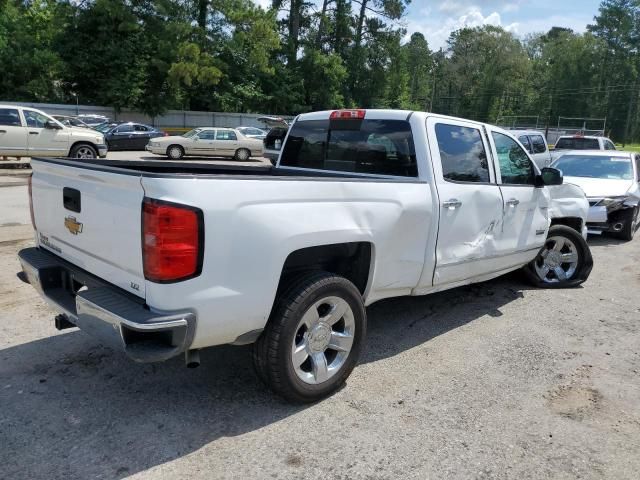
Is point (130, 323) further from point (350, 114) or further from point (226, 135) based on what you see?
point (226, 135)

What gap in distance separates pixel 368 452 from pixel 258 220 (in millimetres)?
1404

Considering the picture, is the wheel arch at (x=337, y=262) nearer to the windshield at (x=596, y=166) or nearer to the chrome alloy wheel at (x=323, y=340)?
the chrome alloy wheel at (x=323, y=340)

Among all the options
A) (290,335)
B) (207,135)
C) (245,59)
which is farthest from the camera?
(245,59)

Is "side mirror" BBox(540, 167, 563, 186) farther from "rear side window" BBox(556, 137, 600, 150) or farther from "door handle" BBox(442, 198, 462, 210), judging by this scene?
"rear side window" BBox(556, 137, 600, 150)

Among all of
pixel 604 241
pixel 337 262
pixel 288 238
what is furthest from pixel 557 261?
pixel 288 238

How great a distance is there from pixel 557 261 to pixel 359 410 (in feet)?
13.1

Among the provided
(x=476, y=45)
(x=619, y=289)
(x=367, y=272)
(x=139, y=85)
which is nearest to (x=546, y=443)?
(x=367, y=272)

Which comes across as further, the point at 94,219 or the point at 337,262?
the point at 337,262

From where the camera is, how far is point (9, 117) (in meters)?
15.5

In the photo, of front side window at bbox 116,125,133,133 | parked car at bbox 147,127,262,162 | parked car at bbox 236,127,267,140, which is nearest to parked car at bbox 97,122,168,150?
front side window at bbox 116,125,133,133

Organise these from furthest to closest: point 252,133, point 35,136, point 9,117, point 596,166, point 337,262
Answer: point 252,133 < point 35,136 < point 9,117 < point 596,166 < point 337,262

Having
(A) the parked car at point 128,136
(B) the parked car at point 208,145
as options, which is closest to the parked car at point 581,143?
(B) the parked car at point 208,145

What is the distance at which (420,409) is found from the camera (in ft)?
11.2

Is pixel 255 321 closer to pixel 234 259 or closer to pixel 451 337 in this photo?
pixel 234 259
